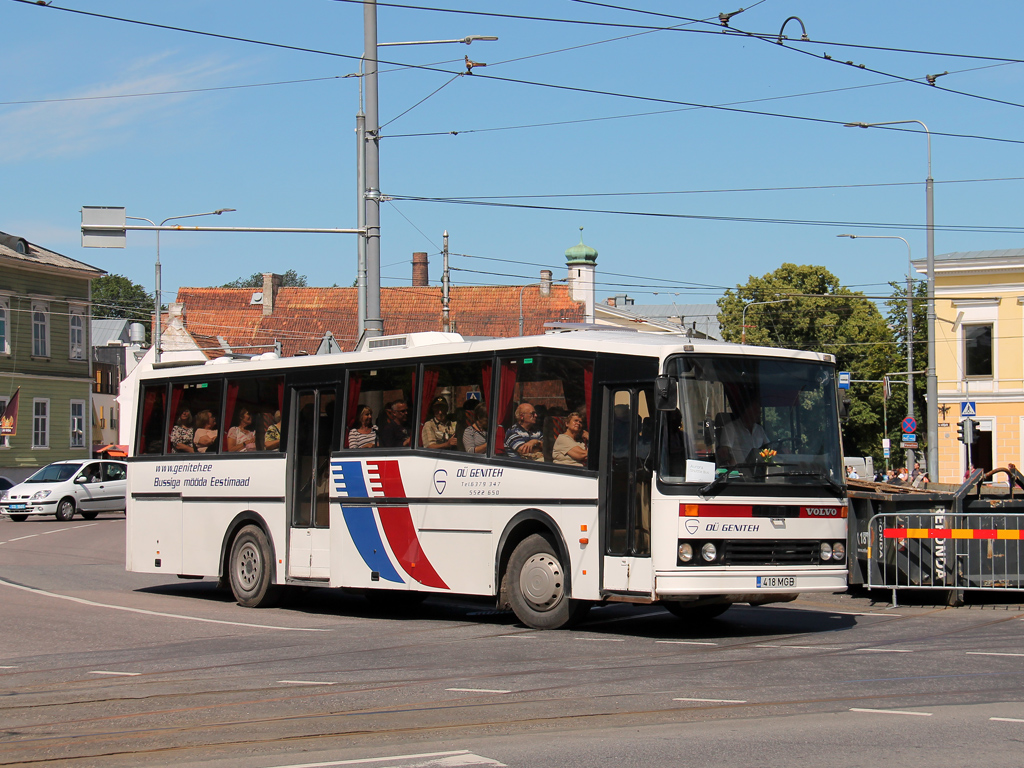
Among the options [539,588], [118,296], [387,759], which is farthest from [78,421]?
[118,296]

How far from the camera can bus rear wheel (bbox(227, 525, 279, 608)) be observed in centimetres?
1617

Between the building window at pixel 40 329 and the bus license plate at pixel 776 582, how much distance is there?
47114 mm

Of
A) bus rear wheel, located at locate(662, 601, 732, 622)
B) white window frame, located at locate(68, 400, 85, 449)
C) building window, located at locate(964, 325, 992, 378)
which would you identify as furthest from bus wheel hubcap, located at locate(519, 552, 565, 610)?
white window frame, located at locate(68, 400, 85, 449)

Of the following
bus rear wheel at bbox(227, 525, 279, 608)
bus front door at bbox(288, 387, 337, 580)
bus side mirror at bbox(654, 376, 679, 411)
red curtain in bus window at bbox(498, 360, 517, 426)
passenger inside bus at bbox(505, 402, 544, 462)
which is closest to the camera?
bus side mirror at bbox(654, 376, 679, 411)

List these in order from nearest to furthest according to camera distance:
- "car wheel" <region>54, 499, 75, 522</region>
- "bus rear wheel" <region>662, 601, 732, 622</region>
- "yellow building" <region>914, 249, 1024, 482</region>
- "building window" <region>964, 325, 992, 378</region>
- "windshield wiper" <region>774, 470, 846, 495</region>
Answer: "windshield wiper" <region>774, 470, 846, 495</region> < "bus rear wheel" <region>662, 601, 732, 622</region> < "car wheel" <region>54, 499, 75, 522</region> < "yellow building" <region>914, 249, 1024, 482</region> < "building window" <region>964, 325, 992, 378</region>

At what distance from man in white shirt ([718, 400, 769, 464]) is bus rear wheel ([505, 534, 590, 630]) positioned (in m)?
2.03

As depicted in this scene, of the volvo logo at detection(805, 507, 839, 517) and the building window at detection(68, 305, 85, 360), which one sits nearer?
the volvo logo at detection(805, 507, 839, 517)

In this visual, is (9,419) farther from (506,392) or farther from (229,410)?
(506,392)

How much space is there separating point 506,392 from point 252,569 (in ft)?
16.0

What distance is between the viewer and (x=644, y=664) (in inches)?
413

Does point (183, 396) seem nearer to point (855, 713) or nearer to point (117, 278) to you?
point (855, 713)

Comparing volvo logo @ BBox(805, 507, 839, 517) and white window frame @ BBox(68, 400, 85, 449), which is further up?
white window frame @ BBox(68, 400, 85, 449)

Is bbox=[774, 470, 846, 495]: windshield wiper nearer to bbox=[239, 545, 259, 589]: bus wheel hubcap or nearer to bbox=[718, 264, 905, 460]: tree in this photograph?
bbox=[239, 545, 259, 589]: bus wheel hubcap

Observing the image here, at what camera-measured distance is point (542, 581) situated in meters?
13.1
